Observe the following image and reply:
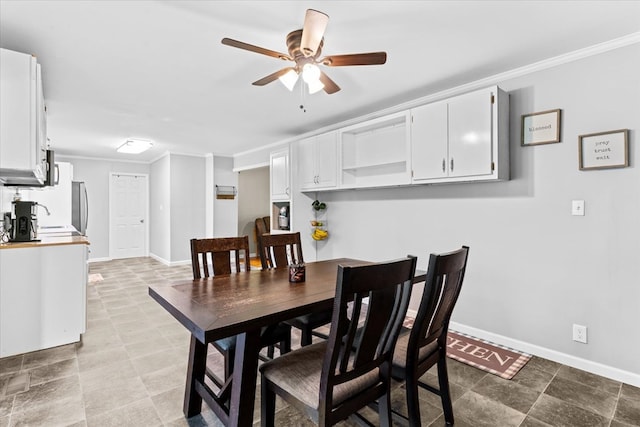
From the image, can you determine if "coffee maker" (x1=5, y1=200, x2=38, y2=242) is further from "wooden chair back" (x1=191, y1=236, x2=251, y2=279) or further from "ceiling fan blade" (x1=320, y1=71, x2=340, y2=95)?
"ceiling fan blade" (x1=320, y1=71, x2=340, y2=95)

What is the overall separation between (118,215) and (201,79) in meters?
5.77

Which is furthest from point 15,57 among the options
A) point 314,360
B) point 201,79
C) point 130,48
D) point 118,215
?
point 118,215

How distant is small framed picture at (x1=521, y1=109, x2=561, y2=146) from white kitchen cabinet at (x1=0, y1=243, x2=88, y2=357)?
13.2 ft

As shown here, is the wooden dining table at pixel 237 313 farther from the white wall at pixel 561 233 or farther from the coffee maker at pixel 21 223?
the coffee maker at pixel 21 223

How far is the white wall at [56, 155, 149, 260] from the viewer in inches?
273

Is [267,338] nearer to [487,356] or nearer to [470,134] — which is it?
[487,356]

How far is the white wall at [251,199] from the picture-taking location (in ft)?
26.0

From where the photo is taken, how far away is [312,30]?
1702 millimetres

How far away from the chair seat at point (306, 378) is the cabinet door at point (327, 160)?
106 inches

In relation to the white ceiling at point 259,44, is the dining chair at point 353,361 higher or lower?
lower

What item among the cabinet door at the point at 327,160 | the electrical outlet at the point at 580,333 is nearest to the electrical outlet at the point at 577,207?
the electrical outlet at the point at 580,333

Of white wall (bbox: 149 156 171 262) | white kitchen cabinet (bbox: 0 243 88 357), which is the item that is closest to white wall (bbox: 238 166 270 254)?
white wall (bbox: 149 156 171 262)

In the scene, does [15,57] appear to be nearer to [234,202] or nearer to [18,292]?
[18,292]

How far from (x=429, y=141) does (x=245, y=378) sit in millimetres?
2515
